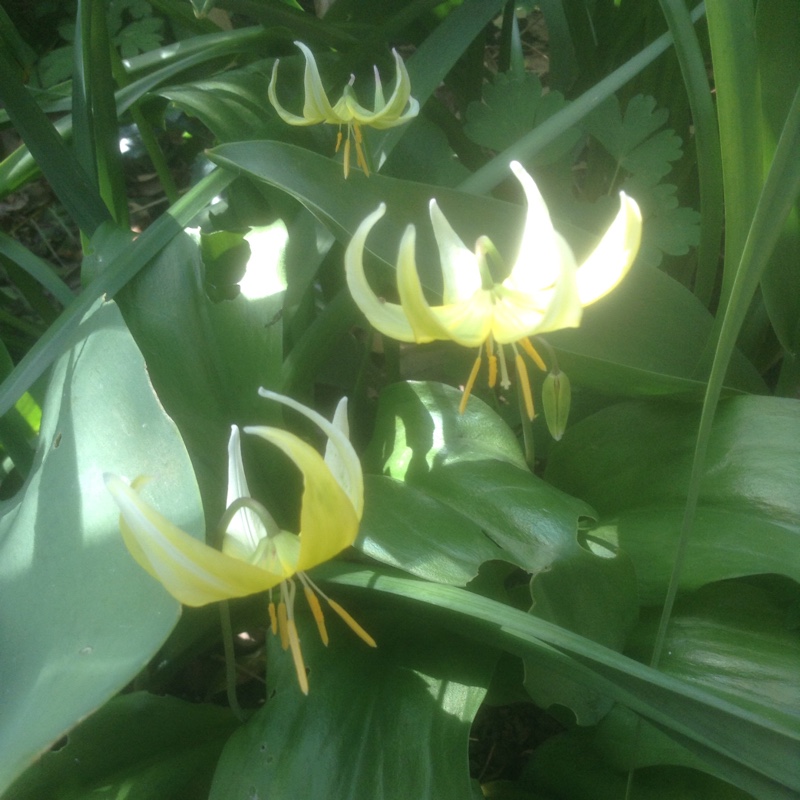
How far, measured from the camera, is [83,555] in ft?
1.92

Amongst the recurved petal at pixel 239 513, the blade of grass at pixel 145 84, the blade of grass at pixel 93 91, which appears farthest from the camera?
the blade of grass at pixel 145 84

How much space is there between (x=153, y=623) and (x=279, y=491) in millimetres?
561

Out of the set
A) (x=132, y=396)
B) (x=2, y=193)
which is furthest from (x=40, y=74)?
(x=132, y=396)

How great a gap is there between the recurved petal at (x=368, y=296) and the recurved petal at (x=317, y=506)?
159mm

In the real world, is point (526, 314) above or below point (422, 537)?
above

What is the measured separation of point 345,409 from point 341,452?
0.40 ft

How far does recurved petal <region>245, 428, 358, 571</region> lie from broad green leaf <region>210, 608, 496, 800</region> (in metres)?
0.30

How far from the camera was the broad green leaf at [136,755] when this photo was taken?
2.64 feet

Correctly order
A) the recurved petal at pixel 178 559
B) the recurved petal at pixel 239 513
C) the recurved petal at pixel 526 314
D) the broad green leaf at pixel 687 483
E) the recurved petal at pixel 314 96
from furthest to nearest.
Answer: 1. the recurved petal at pixel 314 96
2. the broad green leaf at pixel 687 483
3. the recurved petal at pixel 239 513
4. the recurved petal at pixel 526 314
5. the recurved petal at pixel 178 559

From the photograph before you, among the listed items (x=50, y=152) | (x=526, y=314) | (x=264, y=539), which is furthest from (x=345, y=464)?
(x=50, y=152)

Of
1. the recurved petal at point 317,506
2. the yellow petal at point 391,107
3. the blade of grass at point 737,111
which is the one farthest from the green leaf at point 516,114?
the recurved petal at point 317,506

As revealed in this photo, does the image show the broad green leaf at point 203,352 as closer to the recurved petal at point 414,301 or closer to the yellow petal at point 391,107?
the yellow petal at point 391,107

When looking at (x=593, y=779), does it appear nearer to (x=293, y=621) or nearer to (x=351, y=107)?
(x=293, y=621)

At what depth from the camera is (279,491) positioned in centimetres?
106
